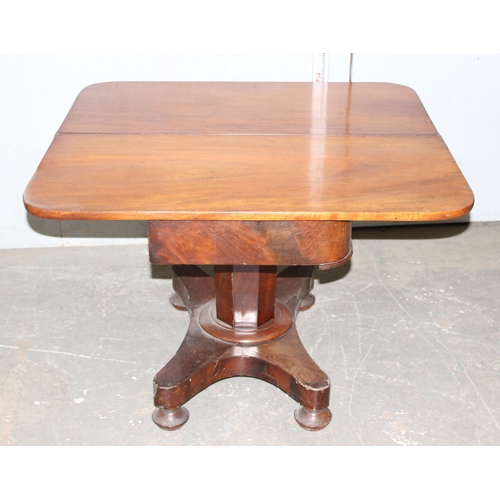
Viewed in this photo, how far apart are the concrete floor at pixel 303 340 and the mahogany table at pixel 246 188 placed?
96 millimetres

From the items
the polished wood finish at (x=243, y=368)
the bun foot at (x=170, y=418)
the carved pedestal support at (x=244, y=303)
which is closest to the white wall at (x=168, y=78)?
the carved pedestal support at (x=244, y=303)

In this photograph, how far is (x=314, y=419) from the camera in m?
2.12

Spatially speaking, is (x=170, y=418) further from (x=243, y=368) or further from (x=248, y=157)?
(x=248, y=157)

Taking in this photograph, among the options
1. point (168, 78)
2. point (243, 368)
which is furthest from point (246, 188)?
point (168, 78)

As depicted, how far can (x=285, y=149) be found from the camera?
1.92m

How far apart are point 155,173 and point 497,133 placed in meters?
1.87

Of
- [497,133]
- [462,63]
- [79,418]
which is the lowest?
[79,418]

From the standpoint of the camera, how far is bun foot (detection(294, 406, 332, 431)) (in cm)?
212

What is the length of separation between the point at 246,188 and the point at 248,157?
198mm

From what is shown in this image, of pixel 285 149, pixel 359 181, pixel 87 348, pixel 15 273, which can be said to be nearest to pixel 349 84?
pixel 285 149

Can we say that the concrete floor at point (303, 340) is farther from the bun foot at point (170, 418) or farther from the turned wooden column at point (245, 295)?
the turned wooden column at point (245, 295)

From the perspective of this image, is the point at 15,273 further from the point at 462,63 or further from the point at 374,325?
the point at 462,63

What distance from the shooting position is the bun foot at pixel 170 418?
2127 millimetres

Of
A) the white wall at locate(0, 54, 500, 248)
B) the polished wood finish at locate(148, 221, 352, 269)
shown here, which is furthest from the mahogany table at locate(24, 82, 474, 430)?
the white wall at locate(0, 54, 500, 248)
